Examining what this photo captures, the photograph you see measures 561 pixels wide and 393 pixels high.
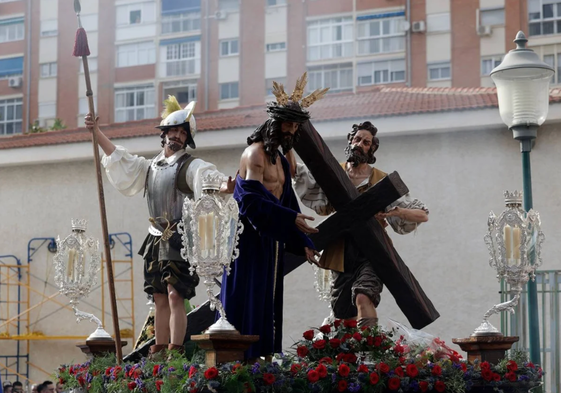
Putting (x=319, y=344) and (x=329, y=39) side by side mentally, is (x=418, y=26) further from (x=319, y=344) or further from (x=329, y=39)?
(x=319, y=344)

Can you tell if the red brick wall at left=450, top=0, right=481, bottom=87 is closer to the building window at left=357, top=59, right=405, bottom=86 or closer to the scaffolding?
the building window at left=357, top=59, right=405, bottom=86

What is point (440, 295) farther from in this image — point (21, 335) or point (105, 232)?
point (105, 232)

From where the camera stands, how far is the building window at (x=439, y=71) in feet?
131

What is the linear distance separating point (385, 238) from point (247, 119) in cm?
1258

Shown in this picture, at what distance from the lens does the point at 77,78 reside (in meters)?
44.1

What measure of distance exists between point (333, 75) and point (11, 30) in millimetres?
14202

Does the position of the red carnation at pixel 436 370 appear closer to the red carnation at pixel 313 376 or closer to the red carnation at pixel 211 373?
the red carnation at pixel 313 376

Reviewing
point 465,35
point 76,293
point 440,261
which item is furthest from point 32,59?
point 76,293

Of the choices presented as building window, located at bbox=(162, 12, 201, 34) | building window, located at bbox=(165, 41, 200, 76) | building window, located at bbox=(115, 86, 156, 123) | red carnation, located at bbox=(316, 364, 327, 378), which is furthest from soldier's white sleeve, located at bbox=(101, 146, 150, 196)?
building window, located at bbox=(115, 86, 156, 123)

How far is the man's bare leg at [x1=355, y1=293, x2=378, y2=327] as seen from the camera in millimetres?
8031

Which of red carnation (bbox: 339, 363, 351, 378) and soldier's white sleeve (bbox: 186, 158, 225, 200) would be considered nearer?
red carnation (bbox: 339, 363, 351, 378)

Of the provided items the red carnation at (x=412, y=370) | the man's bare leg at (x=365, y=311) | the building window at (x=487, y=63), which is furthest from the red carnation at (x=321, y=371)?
the building window at (x=487, y=63)

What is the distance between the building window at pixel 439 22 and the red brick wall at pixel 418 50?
0.35 metres

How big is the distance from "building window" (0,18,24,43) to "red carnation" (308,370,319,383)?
40653 mm
